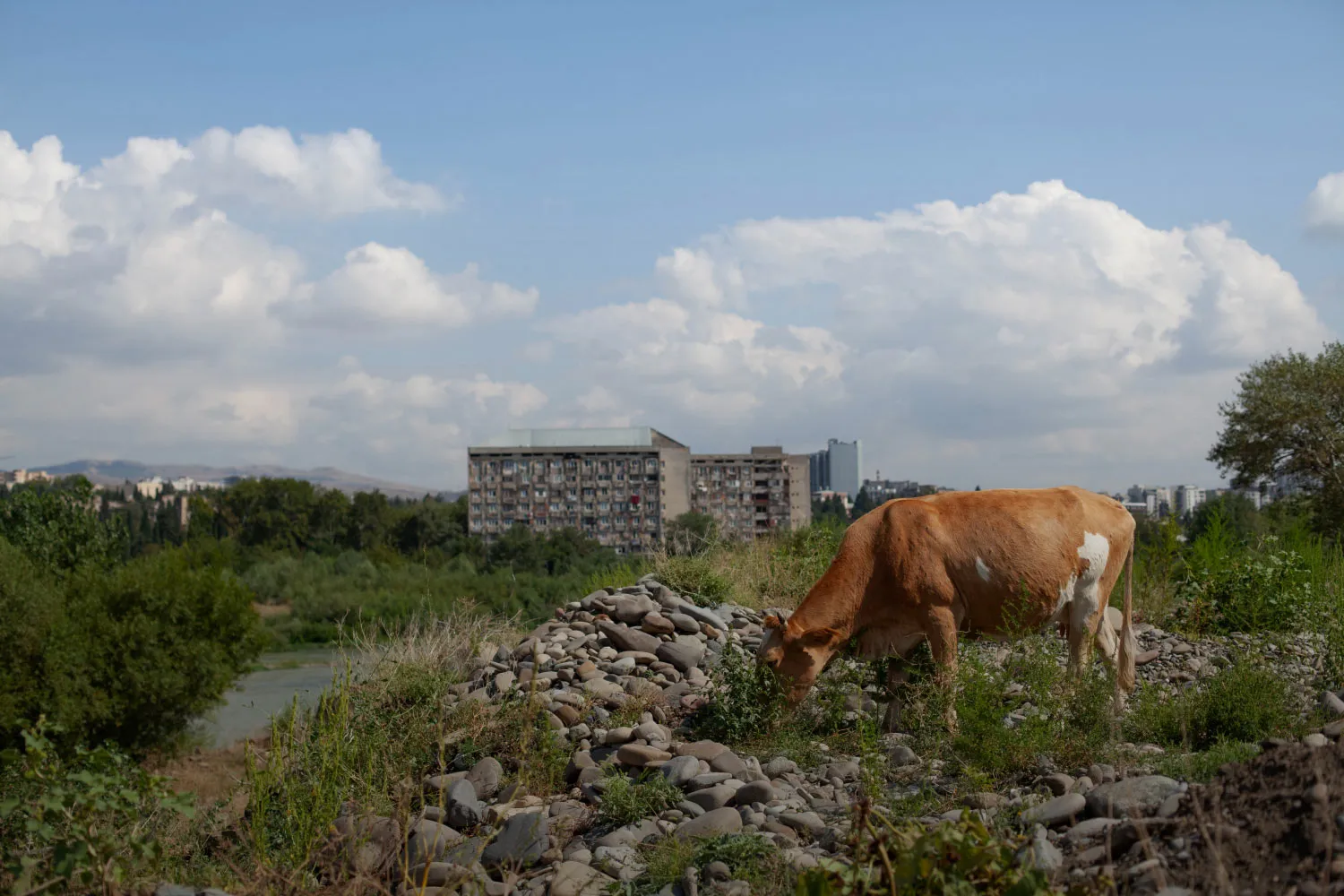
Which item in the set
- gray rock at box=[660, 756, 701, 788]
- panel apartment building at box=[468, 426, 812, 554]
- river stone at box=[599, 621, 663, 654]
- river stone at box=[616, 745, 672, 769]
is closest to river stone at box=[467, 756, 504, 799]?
river stone at box=[616, 745, 672, 769]

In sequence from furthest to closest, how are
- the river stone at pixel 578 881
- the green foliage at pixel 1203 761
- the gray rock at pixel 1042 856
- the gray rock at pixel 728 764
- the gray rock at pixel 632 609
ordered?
1. the gray rock at pixel 632 609
2. the gray rock at pixel 728 764
3. the green foliage at pixel 1203 761
4. the river stone at pixel 578 881
5. the gray rock at pixel 1042 856

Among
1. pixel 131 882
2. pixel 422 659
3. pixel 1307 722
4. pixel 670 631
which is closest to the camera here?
pixel 131 882

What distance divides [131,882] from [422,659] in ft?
14.6

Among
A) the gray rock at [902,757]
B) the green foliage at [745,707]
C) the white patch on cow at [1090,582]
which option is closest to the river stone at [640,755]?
the green foliage at [745,707]

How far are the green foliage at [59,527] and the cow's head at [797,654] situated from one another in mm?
34189

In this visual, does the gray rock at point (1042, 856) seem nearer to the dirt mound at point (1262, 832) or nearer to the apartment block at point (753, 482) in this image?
the dirt mound at point (1262, 832)

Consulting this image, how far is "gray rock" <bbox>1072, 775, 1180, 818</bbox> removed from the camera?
4.83 meters

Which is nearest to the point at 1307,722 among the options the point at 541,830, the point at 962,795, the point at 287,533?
the point at 962,795

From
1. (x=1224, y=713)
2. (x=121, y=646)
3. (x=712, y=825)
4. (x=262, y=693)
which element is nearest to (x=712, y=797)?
(x=712, y=825)

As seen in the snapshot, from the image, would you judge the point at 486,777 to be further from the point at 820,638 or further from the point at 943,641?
the point at 943,641

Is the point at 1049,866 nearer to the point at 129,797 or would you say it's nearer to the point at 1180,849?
the point at 1180,849

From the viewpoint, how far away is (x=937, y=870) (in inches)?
151

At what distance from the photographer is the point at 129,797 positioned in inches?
190

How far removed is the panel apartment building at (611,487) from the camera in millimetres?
96438
